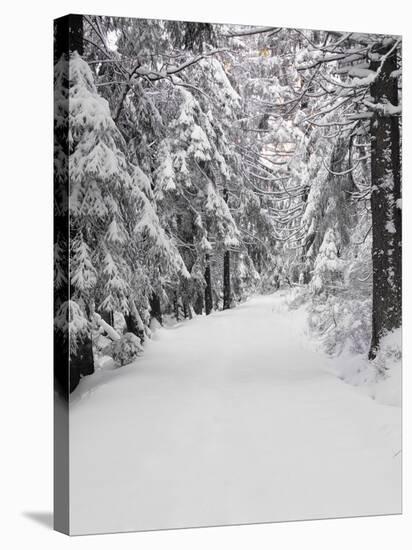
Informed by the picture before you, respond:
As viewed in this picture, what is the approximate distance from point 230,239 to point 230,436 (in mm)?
1686

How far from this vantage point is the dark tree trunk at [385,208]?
931cm

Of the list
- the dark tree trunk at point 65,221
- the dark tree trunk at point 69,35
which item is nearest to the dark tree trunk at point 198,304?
the dark tree trunk at point 65,221

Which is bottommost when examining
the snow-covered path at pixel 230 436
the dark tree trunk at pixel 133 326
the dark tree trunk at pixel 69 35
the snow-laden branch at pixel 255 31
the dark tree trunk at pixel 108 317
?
the snow-covered path at pixel 230 436

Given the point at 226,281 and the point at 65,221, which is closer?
the point at 65,221

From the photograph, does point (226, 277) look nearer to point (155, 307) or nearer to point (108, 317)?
point (155, 307)

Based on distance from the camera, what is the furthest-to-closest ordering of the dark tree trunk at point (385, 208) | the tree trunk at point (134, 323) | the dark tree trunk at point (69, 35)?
1. the dark tree trunk at point (385, 208)
2. the tree trunk at point (134, 323)
3. the dark tree trunk at point (69, 35)

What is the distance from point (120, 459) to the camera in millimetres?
8156

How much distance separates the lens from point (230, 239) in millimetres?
8836

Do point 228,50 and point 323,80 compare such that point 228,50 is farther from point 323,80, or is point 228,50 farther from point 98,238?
point 98,238

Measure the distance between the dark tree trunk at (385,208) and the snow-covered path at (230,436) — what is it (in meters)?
0.76

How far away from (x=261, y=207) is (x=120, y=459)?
2510mm

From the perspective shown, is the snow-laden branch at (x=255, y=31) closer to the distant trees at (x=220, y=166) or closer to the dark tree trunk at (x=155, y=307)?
the distant trees at (x=220, y=166)

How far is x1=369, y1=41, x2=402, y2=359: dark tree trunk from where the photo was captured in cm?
931

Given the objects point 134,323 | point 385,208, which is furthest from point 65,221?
point 385,208
